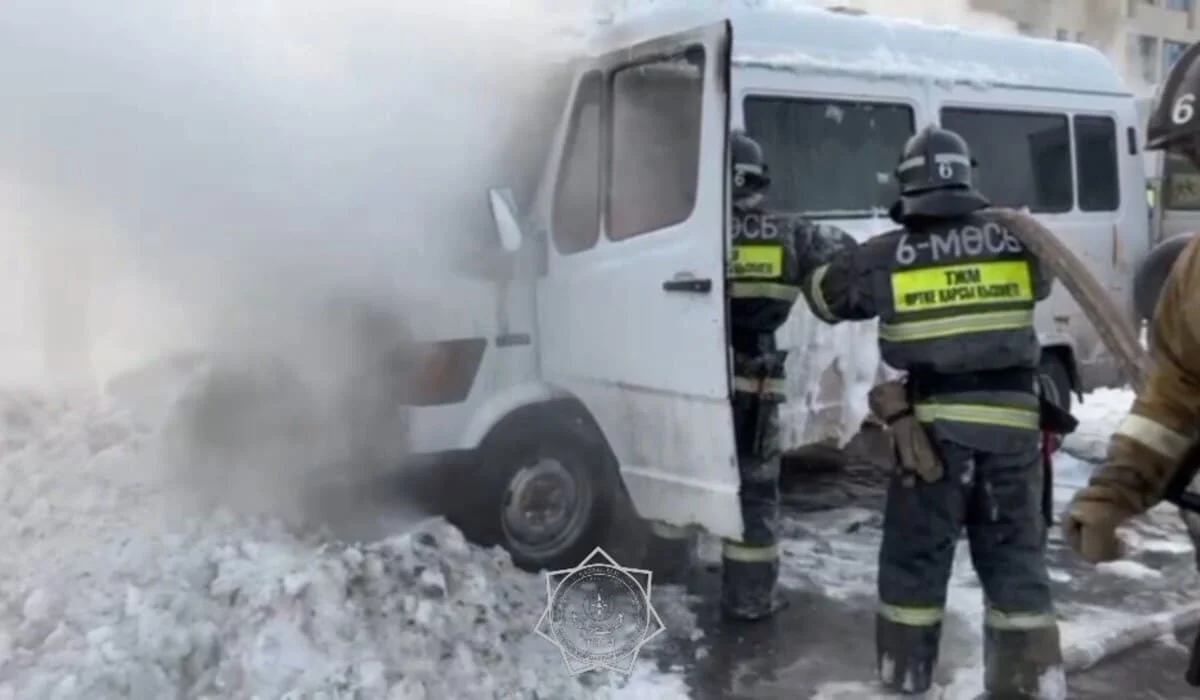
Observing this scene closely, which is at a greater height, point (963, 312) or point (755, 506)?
point (963, 312)

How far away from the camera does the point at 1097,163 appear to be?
757cm

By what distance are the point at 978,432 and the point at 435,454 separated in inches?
84.5

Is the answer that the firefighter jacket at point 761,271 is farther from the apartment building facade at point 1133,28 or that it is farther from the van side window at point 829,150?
the apartment building facade at point 1133,28

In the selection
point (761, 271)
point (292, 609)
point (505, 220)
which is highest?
point (505, 220)

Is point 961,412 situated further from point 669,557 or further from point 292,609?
point 292,609

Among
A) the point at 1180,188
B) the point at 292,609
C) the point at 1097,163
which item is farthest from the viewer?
the point at 1180,188

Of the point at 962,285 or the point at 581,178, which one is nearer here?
the point at 962,285

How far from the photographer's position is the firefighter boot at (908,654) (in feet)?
13.7

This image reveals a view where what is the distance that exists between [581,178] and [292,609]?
214 cm

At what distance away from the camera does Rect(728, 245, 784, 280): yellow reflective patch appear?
498 cm

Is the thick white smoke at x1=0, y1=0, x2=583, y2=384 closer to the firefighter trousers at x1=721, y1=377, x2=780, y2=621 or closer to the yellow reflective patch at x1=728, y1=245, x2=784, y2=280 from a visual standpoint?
the yellow reflective patch at x1=728, y1=245, x2=784, y2=280

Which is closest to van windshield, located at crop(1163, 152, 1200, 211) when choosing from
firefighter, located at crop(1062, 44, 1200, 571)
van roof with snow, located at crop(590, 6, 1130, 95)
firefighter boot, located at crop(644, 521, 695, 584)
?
van roof with snow, located at crop(590, 6, 1130, 95)

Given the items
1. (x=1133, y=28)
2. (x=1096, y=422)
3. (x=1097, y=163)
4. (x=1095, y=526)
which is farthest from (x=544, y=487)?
(x=1133, y=28)

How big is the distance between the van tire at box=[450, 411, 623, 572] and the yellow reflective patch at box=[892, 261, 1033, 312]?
1.76 metres
